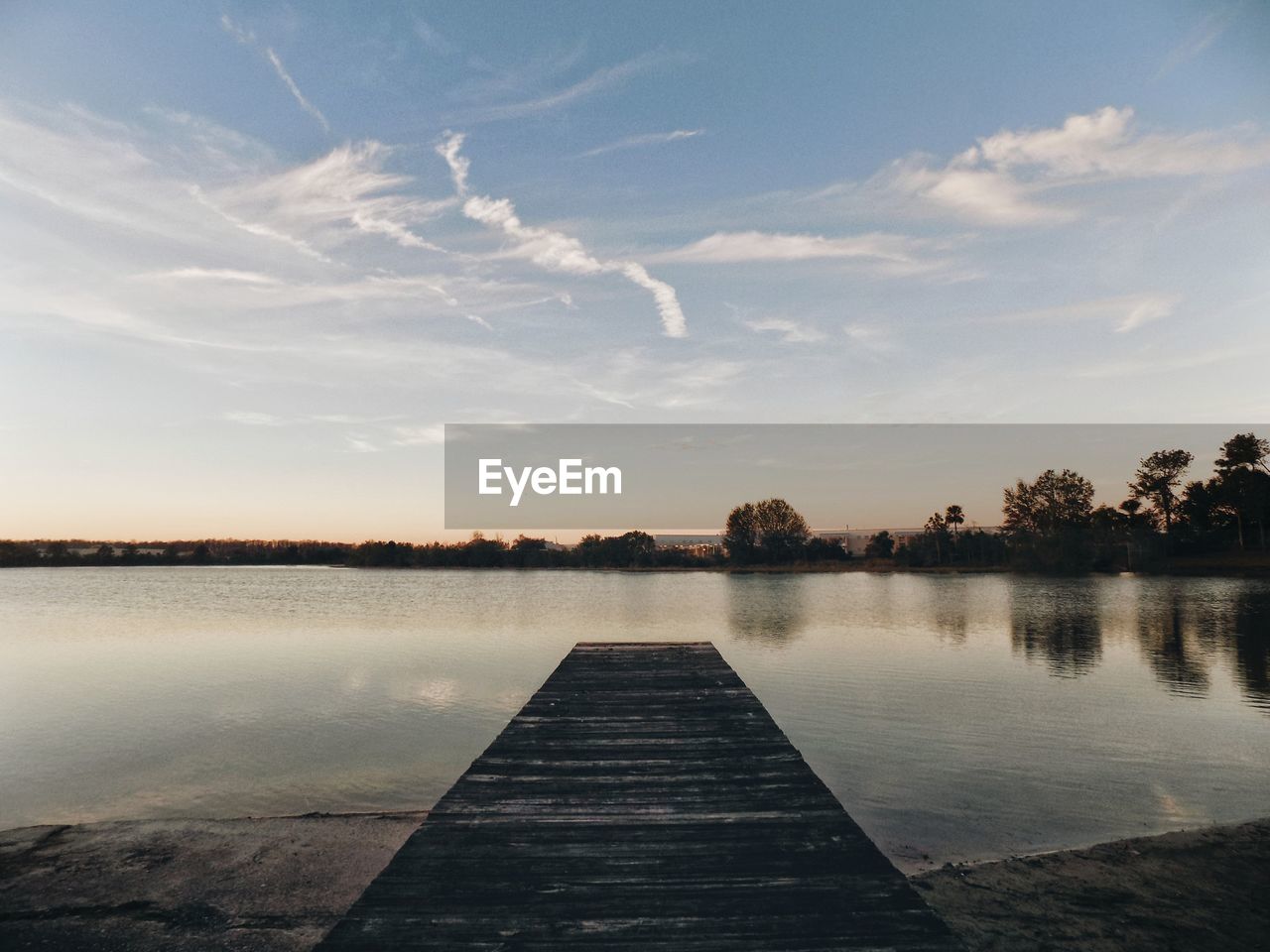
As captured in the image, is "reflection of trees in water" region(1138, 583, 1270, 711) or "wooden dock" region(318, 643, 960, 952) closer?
"wooden dock" region(318, 643, 960, 952)

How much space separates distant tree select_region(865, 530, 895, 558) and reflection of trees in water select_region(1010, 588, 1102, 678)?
74.9 meters

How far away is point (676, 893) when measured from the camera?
437 centimetres

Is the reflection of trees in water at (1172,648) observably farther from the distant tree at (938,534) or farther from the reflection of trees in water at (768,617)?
the distant tree at (938,534)

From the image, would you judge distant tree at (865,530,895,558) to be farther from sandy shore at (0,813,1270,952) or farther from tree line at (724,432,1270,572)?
sandy shore at (0,813,1270,952)

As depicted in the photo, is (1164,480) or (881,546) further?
(881,546)

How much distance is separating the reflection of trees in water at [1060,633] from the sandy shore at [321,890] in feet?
52.6

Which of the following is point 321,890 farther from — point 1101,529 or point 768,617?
point 1101,529

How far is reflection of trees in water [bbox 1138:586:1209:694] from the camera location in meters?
20.5

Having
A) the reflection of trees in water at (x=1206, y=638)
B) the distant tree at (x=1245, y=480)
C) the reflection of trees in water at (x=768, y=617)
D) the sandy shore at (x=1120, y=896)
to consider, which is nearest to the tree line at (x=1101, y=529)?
the distant tree at (x=1245, y=480)

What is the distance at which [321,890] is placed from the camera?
23.6ft

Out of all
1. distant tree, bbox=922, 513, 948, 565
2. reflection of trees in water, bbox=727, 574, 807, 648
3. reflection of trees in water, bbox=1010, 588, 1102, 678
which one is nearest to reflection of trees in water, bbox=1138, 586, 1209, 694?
reflection of trees in water, bbox=1010, 588, 1102, 678

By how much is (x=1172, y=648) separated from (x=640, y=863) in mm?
30412

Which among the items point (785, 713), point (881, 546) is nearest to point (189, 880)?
point (785, 713)

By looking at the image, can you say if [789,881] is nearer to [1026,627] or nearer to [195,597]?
[1026,627]
